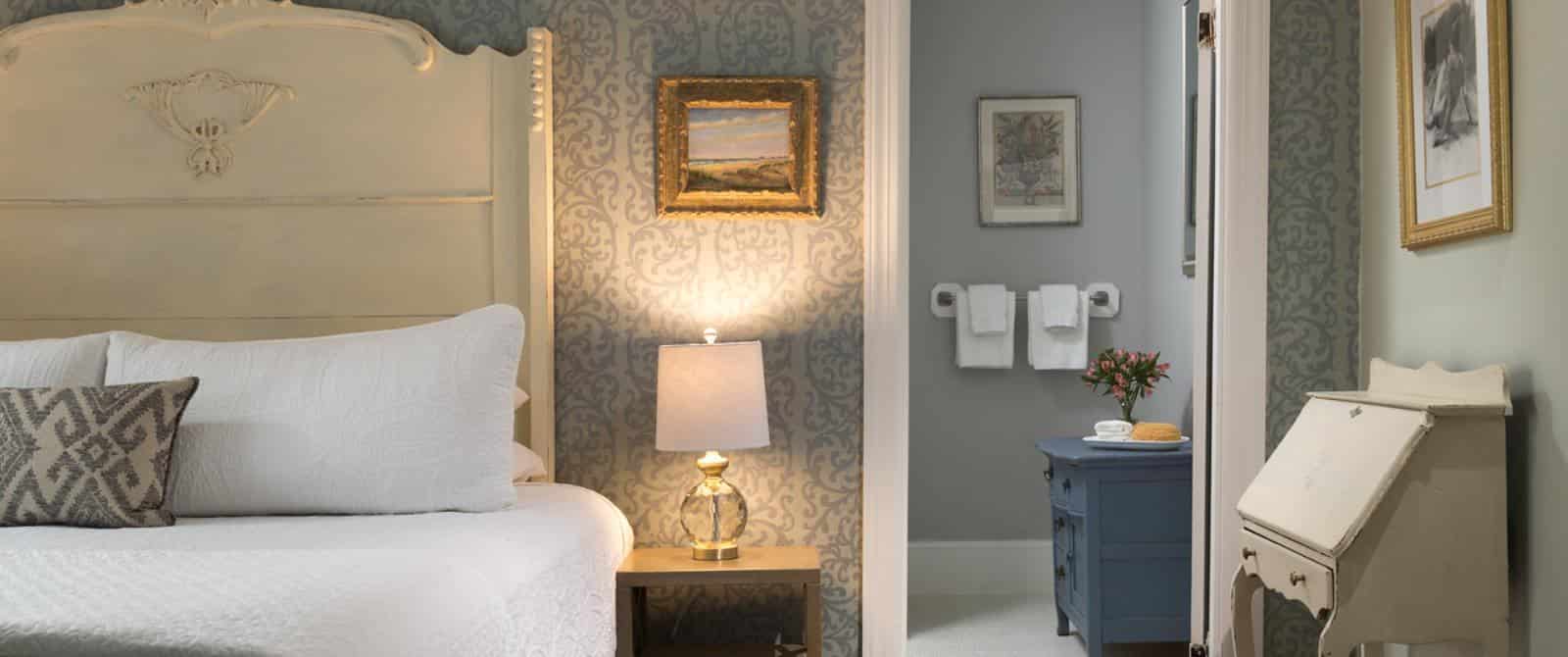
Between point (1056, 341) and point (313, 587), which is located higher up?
point (1056, 341)

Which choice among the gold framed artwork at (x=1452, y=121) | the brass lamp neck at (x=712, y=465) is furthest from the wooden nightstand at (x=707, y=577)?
the gold framed artwork at (x=1452, y=121)

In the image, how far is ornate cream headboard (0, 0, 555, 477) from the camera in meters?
3.04

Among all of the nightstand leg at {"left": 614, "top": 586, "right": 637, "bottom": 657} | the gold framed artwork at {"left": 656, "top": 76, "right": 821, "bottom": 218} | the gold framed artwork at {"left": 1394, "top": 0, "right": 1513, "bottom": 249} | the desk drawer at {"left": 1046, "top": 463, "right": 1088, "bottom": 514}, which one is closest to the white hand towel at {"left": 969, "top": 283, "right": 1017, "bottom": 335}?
the desk drawer at {"left": 1046, "top": 463, "right": 1088, "bottom": 514}

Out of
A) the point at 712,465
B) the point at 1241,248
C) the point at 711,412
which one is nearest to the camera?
the point at 711,412

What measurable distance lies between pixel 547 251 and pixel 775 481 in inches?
A: 30.8

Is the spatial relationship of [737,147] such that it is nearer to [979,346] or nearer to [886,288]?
[886,288]

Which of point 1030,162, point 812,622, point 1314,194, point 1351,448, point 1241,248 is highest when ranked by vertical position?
point 1030,162

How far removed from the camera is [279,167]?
121 inches

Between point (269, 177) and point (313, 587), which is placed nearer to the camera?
point (313, 587)

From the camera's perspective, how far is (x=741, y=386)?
281 cm

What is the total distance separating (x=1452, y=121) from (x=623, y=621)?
1976 mm

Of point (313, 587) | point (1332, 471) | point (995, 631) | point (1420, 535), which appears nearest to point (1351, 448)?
point (1332, 471)

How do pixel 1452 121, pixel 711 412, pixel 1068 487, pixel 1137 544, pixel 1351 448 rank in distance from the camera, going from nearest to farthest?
1. pixel 1351 448
2. pixel 1452 121
3. pixel 711 412
4. pixel 1137 544
5. pixel 1068 487

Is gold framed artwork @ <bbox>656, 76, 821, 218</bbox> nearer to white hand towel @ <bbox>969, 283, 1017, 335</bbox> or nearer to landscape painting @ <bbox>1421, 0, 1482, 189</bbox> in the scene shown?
landscape painting @ <bbox>1421, 0, 1482, 189</bbox>
